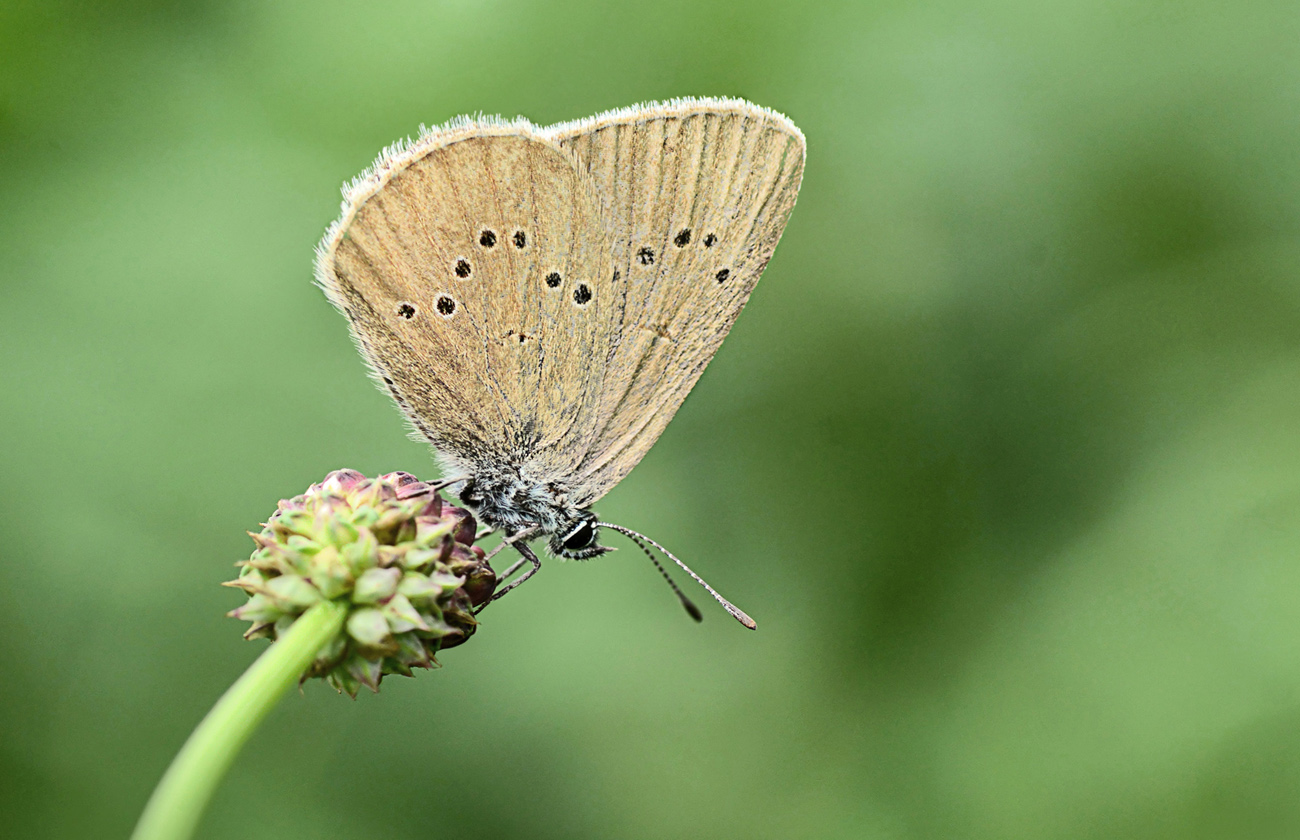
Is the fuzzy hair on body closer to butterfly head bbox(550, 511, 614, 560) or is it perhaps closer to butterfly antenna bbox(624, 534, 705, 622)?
butterfly head bbox(550, 511, 614, 560)

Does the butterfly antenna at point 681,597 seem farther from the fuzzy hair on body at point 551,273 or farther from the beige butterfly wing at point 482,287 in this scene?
the beige butterfly wing at point 482,287

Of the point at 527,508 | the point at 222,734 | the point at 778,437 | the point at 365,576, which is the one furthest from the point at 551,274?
→ the point at 778,437

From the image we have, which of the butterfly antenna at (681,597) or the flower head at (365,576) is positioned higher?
the flower head at (365,576)

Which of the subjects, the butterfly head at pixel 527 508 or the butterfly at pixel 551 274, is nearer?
the butterfly at pixel 551 274

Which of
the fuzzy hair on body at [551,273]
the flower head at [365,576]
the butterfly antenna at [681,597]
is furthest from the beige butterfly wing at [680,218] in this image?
the flower head at [365,576]

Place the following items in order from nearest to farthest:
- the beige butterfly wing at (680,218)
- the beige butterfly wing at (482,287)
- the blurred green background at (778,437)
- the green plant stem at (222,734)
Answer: the green plant stem at (222,734) → the beige butterfly wing at (482,287) → the beige butterfly wing at (680,218) → the blurred green background at (778,437)

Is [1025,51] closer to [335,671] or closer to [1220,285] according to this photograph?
[1220,285]

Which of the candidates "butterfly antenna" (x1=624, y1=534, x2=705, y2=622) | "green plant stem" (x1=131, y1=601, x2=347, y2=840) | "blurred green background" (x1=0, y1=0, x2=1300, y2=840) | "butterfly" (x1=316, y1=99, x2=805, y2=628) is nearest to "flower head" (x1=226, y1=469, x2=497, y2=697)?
"green plant stem" (x1=131, y1=601, x2=347, y2=840)

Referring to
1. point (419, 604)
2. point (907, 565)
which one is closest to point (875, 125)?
point (907, 565)

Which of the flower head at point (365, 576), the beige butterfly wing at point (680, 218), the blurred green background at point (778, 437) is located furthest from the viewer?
the blurred green background at point (778, 437)
